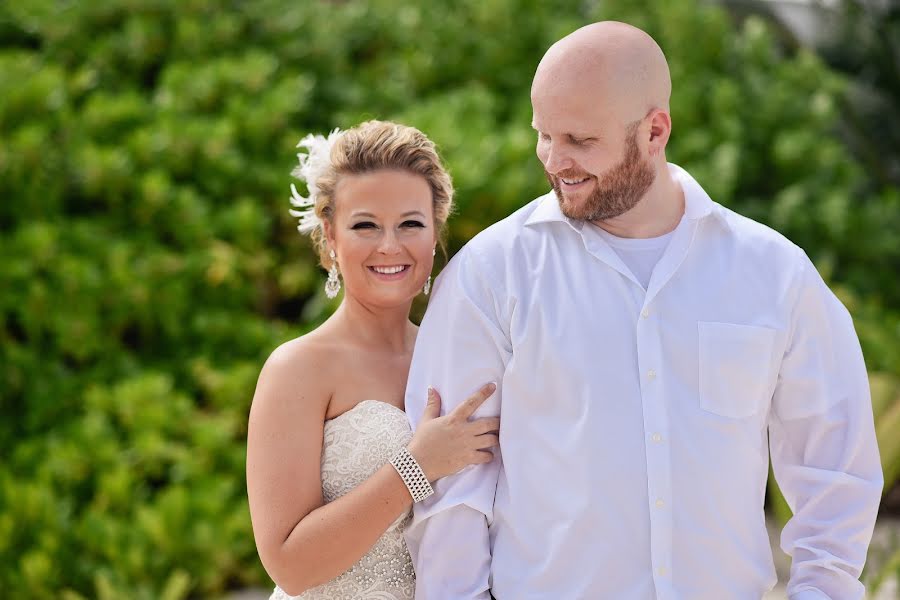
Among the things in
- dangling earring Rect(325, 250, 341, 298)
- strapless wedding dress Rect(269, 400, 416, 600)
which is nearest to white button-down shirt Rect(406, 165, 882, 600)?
strapless wedding dress Rect(269, 400, 416, 600)

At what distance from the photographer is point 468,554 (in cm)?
236

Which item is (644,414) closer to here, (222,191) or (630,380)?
(630,380)

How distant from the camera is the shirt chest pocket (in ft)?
7.64

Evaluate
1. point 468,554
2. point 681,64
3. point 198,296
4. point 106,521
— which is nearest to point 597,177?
point 468,554

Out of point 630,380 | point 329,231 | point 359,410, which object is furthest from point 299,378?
point 630,380

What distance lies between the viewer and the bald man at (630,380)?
230 centimetres

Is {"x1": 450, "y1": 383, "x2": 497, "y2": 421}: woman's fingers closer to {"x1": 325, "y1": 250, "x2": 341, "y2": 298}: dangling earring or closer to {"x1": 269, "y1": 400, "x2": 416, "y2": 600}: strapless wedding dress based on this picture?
{"x1": 269, "y1": 400, "x2": 416, "y2": 600}: strapless wedding dress

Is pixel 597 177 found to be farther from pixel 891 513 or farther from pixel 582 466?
pixel 891 513

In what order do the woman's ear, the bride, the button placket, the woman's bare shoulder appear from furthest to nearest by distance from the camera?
the woman's ear → the woman's bare shoulder → the bride → the button placket

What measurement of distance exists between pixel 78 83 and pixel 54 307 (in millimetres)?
1376

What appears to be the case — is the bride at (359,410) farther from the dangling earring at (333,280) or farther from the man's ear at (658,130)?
the man's ear at (658,130)

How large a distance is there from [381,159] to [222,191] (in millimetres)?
3406

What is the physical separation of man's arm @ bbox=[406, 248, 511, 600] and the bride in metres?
0.04

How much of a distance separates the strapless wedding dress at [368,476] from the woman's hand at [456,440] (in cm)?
12
